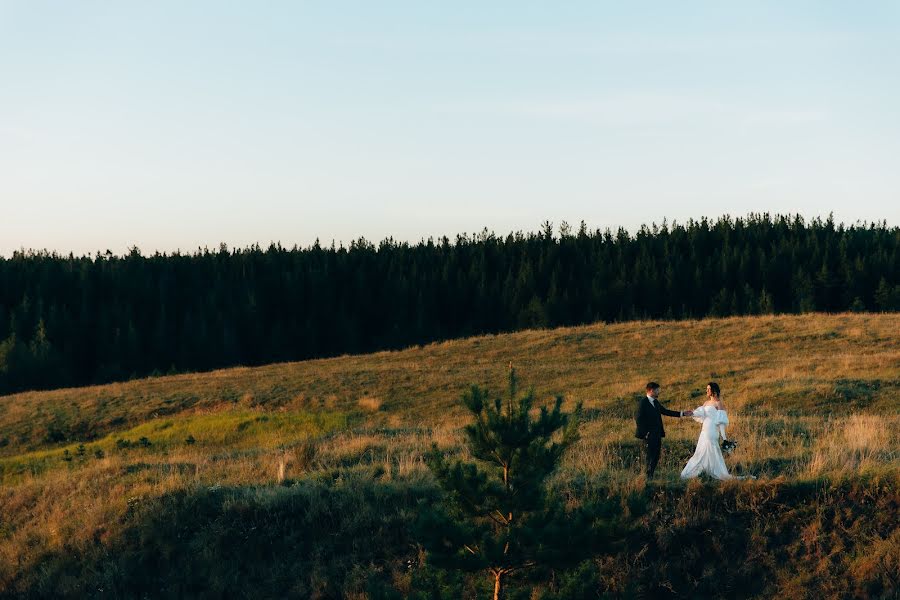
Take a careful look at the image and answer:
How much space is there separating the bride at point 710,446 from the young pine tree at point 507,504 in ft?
15.2

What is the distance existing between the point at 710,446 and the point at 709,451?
0.29 feet

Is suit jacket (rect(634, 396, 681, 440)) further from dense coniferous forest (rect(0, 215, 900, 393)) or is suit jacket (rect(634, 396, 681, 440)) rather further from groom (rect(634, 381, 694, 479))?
dense coniferous forest (rect(0, 215, 900, 393))

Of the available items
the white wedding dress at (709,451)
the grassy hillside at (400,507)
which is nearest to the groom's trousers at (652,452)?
the grassy hillside at (400,507)

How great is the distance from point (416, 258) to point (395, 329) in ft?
53.6

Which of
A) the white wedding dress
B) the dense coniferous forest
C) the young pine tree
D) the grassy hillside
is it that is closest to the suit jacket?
the white wedding dress

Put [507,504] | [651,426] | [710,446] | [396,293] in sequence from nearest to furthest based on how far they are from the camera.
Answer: [507,504] < [710,446] < [651,426] < [396,293]

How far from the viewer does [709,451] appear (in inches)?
548

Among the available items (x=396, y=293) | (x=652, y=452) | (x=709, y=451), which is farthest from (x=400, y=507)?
(x=396, y=293)

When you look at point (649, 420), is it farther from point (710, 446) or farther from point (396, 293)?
point (396, 293)

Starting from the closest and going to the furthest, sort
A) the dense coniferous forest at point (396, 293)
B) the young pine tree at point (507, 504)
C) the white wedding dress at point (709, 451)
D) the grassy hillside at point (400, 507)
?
the young pine tree at point (507, 504) → the grassy hillside at point (400, 507) → the white wedding dress at point (709, 451) → the dense coniferous forest at point (396, 293)

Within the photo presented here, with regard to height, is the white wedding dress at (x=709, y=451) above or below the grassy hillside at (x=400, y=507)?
above

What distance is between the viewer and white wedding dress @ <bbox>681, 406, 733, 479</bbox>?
13867mm

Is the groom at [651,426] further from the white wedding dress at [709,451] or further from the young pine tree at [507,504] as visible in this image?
the young pine tree at [507,504]

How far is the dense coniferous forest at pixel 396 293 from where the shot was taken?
253 ft
